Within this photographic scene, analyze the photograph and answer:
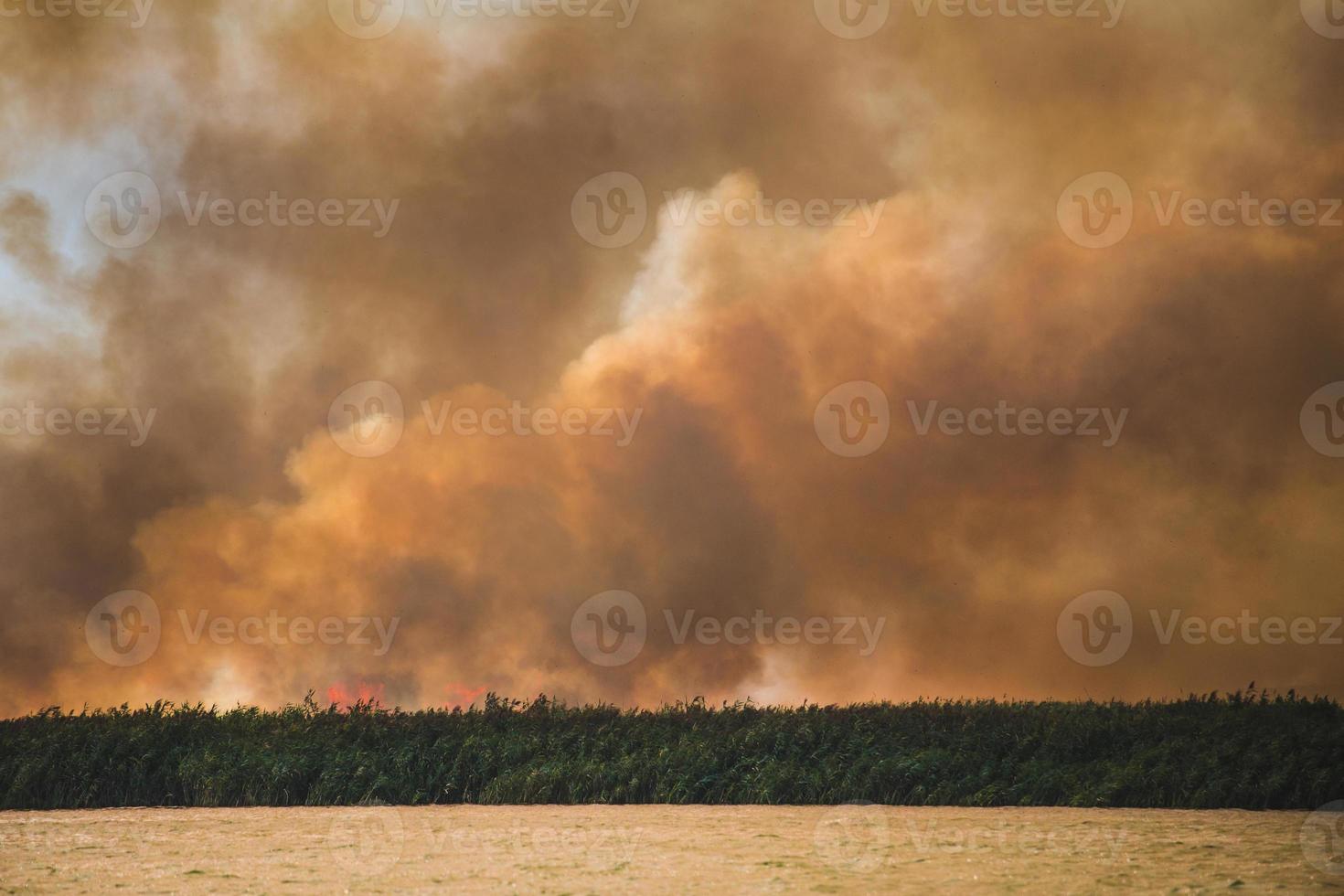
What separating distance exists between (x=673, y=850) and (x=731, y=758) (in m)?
9.00

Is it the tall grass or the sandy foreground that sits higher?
the tall grass

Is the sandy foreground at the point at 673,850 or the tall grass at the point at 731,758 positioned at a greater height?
the tall grass at the point at 731,758

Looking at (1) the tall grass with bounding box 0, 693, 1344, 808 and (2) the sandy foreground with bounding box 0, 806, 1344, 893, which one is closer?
(2) the sandy foreground with bounding box 0, 806, 1344, 893

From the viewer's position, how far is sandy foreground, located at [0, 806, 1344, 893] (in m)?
18.7

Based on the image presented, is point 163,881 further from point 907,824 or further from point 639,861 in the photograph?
point 907,824

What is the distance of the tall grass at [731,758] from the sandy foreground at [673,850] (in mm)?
1310

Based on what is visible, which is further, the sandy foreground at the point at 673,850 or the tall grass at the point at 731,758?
the tall grass at the point at 731,758

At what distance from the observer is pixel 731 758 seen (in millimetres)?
30703

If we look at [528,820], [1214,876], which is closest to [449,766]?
[528,820]

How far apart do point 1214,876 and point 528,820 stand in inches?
562

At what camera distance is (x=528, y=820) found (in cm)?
→ 2666

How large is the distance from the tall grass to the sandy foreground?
4.30ft

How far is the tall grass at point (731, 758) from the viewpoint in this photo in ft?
93.5

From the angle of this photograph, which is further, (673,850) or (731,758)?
(731,758)
